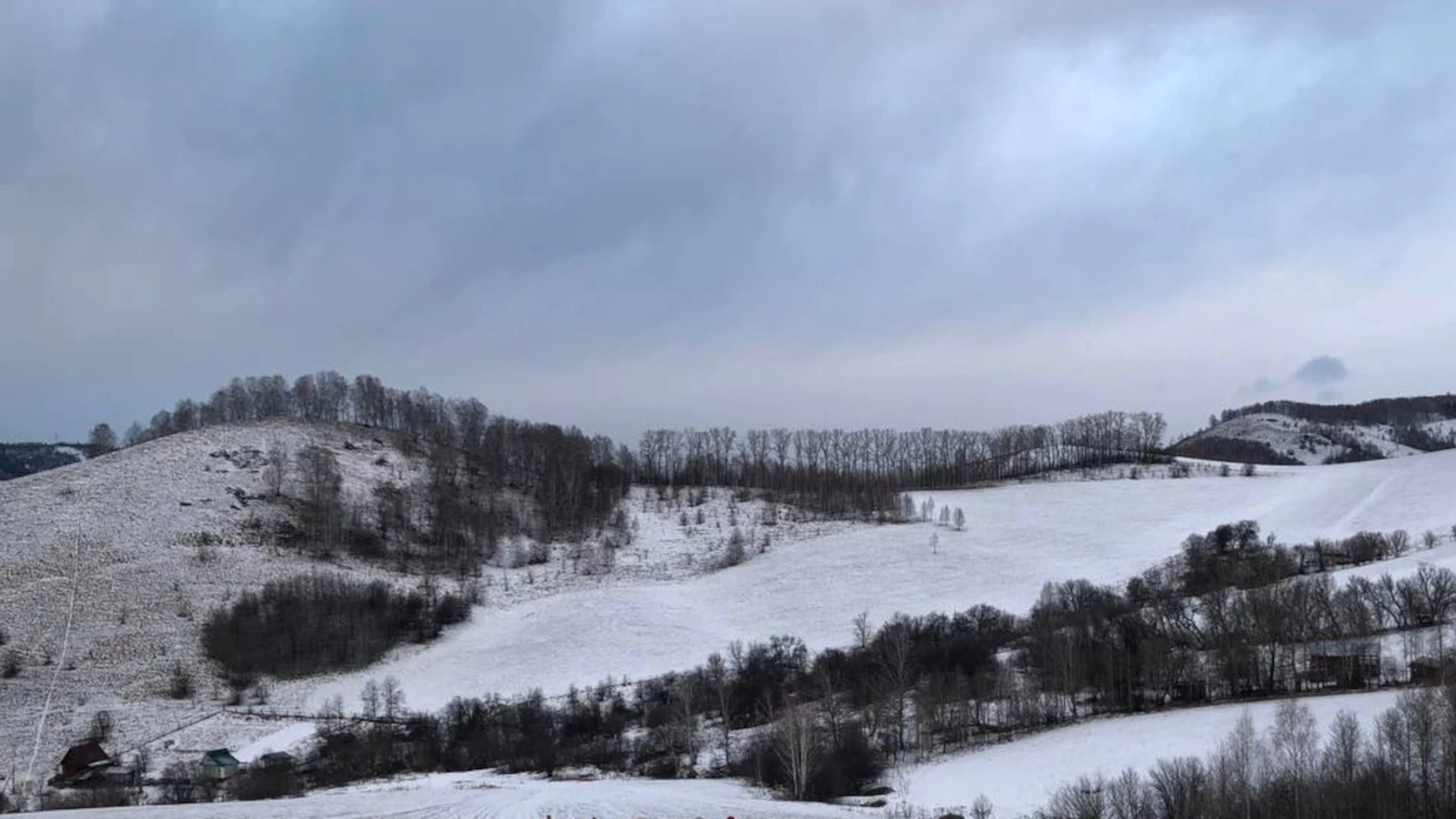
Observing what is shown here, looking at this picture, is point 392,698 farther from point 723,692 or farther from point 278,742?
point 723,692

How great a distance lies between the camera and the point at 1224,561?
9006cm

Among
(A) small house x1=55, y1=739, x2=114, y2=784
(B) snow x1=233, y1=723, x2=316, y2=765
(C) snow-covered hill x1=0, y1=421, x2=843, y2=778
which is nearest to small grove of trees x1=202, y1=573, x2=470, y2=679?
(C) snow-covered hill x1=0, y1=421, x2=843, y2=778

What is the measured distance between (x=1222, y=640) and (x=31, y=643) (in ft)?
292

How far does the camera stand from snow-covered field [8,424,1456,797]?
78.6 meters

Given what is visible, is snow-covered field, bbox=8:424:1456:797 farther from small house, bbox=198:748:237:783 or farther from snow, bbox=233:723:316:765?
small house, bbox=198:748:237:783

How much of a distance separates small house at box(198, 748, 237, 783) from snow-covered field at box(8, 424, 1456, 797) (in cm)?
526

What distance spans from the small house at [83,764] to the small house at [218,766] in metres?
5.44

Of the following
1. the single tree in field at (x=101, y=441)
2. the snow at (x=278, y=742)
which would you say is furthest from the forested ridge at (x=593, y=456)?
the snow at (x=278, y=742)

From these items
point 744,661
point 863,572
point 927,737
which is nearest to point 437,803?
point 927,737

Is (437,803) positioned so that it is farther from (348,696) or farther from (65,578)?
(65,578)

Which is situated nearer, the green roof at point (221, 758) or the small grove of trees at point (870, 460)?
the green roof at point (221, 758)

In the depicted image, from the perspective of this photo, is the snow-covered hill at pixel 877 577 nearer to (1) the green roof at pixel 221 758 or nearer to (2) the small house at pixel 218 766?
(1) the green roof at pixel 221 758

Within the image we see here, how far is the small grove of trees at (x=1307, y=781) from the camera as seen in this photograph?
34094mm

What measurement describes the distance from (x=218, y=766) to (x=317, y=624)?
114 ft
